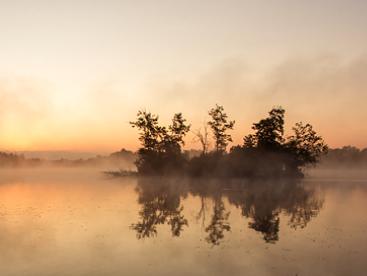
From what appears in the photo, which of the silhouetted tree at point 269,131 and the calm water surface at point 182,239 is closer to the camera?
the calm water surface at point 182,239

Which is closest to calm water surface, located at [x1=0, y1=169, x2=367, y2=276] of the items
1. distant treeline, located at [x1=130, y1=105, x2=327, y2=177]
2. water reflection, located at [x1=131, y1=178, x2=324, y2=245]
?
water reflection, located at [x1=131, y1=178, x2=324, y2=245]

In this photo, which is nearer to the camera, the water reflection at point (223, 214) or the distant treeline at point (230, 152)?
the water reflection at point (223, 214)

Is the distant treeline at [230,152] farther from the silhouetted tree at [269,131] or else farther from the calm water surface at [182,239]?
the calm water surface at [182,239]

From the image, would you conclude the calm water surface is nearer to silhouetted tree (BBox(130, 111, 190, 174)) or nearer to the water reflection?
the water reflection

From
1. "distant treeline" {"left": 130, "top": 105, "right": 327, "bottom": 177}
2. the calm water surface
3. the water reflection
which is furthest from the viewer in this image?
"distant treeline" {"left": 130, "top": 105, "right": 327, "bottom": 177}

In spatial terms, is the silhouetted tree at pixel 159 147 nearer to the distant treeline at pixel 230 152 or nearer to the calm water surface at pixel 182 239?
the distant treeline at pixel 230 152

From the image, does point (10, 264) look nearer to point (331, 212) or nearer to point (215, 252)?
point (215, 252)

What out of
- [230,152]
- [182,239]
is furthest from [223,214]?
[230,152]

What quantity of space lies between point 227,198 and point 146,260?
103ft

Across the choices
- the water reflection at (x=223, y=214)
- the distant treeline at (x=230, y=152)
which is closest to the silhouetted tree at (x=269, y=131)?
the distant treeline at (x=230, y=152)

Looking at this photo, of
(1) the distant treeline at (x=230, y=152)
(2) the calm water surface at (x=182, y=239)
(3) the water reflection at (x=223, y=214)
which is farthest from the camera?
(1) the distant treeline at (x=230, y=152)

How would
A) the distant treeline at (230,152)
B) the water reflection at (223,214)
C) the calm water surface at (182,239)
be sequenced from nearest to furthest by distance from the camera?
the calm water surface at (182,239), the water reflection at (223,214), the distant treeline at (230,152)

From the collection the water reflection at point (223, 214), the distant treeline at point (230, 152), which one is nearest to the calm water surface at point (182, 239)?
the water reflection at point (223, 214)

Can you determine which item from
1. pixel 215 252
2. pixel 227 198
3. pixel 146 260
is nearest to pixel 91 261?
pixel 146 260
